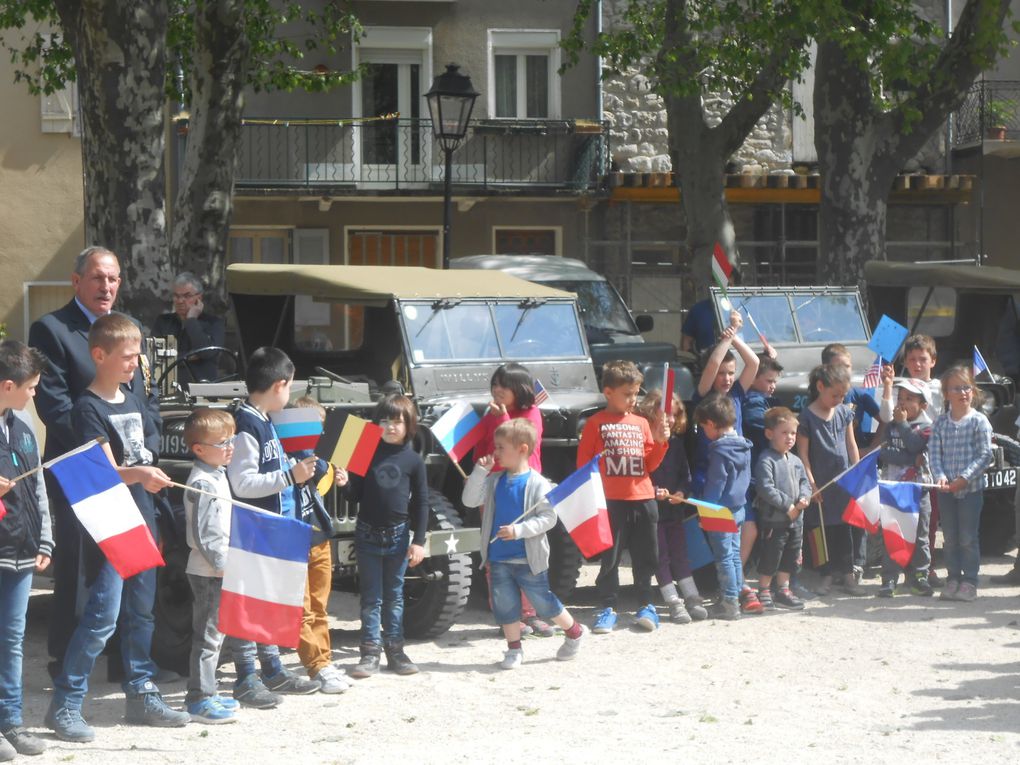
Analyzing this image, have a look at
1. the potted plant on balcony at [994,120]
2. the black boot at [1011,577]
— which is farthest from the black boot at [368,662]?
the potted plant on balcony at [994,120]

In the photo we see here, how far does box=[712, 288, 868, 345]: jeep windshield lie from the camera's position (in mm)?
12055

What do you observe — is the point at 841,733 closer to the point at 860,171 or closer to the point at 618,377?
the point at 618,377

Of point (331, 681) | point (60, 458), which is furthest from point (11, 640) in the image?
point (331, 681)

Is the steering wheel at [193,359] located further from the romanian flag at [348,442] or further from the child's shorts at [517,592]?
the child's shorts at [517,592]

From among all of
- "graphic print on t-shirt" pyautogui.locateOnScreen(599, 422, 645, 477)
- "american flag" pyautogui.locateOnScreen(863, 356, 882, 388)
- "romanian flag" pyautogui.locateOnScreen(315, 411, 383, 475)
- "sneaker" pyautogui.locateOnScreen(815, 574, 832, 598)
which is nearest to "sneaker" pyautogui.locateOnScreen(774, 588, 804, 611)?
"sneaker" pyautogui.locateOnScreen(815, 574, 832, 598)

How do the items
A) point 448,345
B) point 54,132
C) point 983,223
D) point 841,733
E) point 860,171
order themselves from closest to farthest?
1. point 841,733
2. point 448,345
3. point 860,171
4. point 54,132
5. point 983,223

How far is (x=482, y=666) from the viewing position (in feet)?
26.8

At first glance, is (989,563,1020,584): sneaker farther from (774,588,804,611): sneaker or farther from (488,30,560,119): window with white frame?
(488,30,560,119): window with white frame

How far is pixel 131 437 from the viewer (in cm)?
689

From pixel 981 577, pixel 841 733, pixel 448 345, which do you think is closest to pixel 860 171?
pixel 981 577

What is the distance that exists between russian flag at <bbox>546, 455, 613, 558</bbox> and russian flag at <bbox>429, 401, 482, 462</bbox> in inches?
27.3

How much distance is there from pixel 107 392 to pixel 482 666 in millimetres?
2475

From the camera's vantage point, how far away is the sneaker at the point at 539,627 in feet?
29.2

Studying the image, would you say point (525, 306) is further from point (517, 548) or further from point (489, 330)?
point (517, 548)
